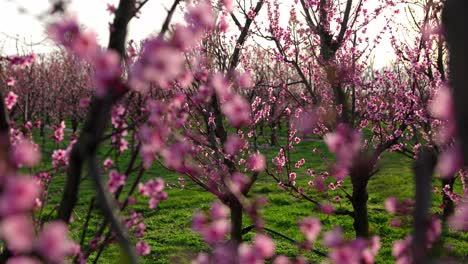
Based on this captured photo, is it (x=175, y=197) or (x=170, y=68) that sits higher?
(x=175, y=197)

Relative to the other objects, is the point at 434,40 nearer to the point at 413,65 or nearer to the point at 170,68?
the point at 413,65

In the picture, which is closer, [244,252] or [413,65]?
[244,252]

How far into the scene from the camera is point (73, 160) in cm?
180

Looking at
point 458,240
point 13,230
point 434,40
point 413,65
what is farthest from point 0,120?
point 458,240

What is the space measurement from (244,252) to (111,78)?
2.87ft

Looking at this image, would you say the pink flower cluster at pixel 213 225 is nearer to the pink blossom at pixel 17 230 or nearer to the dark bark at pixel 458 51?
the pink blossom at pixel 17 230

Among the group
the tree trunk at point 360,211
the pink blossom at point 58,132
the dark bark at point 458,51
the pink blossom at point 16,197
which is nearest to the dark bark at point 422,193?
the dark bark at point 458,51

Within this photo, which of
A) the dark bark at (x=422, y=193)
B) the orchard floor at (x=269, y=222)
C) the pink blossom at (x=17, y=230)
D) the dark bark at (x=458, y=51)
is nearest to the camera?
the dark bark at (x=458, y=51)

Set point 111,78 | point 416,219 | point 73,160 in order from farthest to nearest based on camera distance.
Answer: point 73,160 < point 111,78 < point 416,219

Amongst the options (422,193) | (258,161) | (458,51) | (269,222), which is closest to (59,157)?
(258,161)

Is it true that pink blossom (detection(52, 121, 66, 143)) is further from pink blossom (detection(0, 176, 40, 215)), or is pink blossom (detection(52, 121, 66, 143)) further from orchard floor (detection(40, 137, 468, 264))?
orchard floor (detection(40, 137, 468, 264))

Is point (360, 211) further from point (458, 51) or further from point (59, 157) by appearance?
point (458, 51)

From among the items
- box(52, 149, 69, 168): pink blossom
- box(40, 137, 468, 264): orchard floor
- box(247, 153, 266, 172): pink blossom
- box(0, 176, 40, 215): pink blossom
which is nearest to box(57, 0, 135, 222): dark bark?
box(0, 176, 40, 215): pink blossom

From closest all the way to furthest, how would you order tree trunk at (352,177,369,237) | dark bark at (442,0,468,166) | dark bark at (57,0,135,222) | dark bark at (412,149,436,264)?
1. dark bark at (442,0,468,166)
2. dark bark at (412,149,436,264)
3. dark bark at (57,0,135,222)
4. tree trunk at (352,177,369,237)
